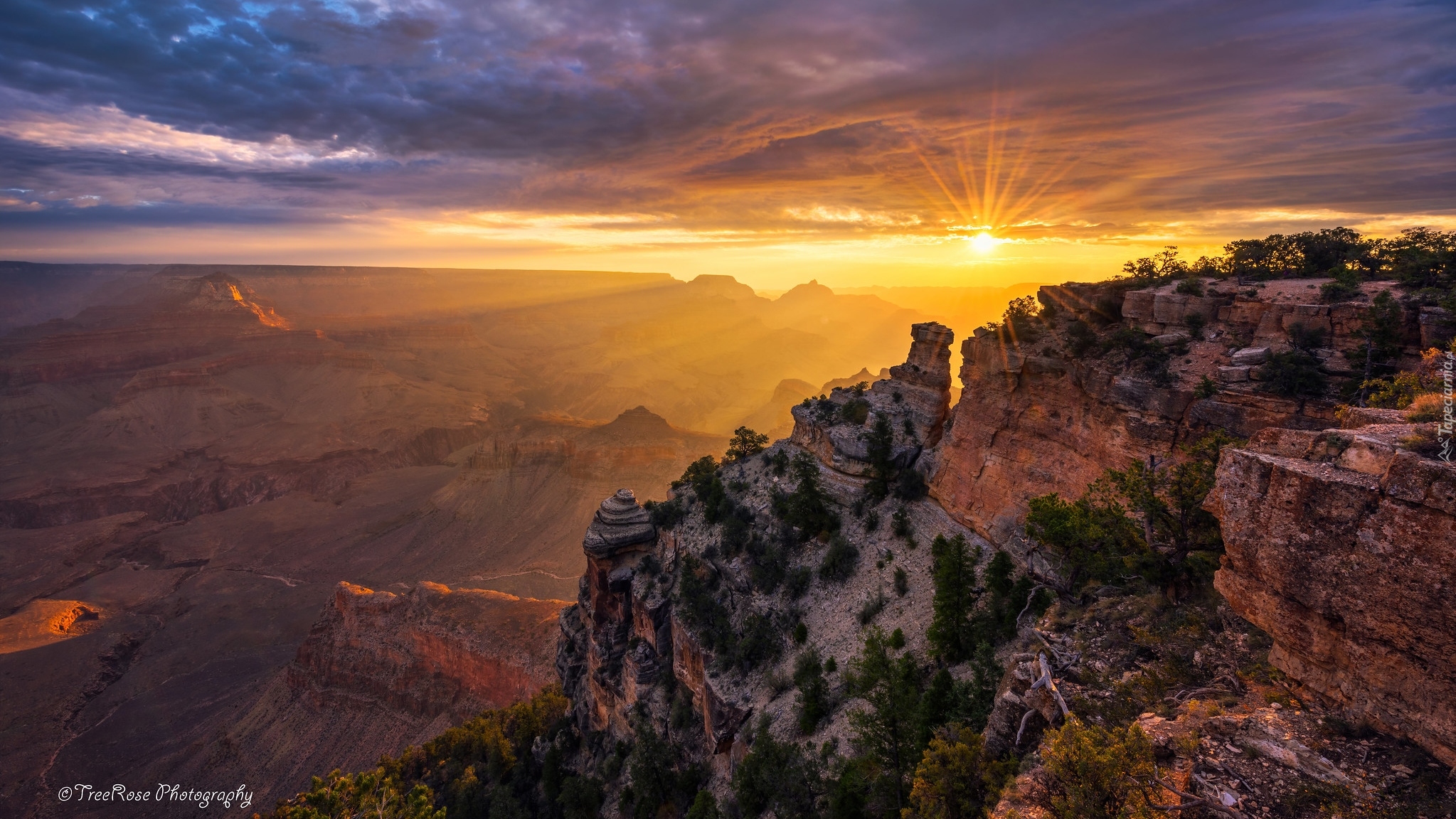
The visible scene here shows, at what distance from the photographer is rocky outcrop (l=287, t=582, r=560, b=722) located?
44969 mm

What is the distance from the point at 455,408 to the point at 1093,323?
13642cm

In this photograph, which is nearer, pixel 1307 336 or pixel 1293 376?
pixel 1293 376

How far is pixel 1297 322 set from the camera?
760 inches

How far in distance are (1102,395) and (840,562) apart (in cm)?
1433

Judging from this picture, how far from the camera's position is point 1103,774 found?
Answer: 8055mm

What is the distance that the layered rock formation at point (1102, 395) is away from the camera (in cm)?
1888

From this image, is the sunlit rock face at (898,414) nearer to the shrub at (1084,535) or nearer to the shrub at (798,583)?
the shrub at (798,583)

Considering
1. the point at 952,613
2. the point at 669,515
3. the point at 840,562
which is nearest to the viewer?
the point at 952,613

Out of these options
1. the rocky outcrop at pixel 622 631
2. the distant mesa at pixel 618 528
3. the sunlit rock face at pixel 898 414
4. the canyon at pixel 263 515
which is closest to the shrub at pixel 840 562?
the sunlit rock face at pixel 898 414

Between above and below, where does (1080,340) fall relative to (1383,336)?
below

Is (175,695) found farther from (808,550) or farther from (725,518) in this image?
(808,550)

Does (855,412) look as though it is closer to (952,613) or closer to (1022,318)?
(1022,318)

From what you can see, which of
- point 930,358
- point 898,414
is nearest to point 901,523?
point 898,414

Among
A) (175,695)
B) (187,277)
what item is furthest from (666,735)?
(187,277)
